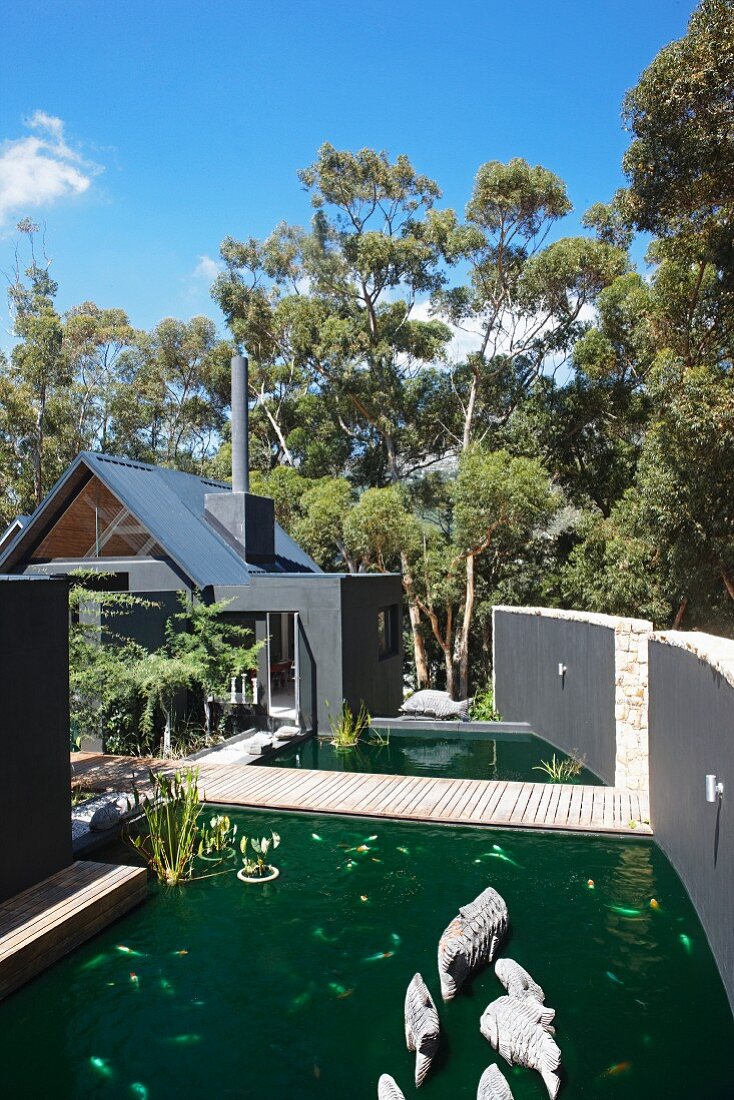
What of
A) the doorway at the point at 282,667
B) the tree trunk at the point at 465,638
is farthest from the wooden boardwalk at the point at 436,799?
the tree trunk at the point at 465,638

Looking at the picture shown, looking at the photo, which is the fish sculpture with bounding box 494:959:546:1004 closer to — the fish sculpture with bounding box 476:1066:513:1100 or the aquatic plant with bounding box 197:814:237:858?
the fish sculpture with bounding box 476:1066:513:1100

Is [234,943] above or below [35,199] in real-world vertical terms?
below

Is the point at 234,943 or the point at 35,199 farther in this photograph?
the point at 35,199

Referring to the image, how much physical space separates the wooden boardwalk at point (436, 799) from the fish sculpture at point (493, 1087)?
12.2 feet

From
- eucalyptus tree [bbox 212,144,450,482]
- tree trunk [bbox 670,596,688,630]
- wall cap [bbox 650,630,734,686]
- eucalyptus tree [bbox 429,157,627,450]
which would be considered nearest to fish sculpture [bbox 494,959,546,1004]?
wall cap [bbox 650,630,734,686]

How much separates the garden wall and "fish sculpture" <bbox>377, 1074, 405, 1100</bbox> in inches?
206

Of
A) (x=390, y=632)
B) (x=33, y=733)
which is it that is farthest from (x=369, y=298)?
(x=33, y=733)

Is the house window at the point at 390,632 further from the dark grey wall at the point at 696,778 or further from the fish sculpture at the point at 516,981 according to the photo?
the fish sculpture at the point at 516,981

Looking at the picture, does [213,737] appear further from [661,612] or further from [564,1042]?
[661,612]

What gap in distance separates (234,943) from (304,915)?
1.92ft

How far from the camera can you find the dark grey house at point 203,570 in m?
11.8

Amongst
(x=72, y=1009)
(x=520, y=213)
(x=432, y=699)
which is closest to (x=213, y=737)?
(x=432, y=699)

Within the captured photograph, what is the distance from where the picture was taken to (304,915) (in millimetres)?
5664

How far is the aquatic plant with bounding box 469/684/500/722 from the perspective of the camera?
1336 cm
